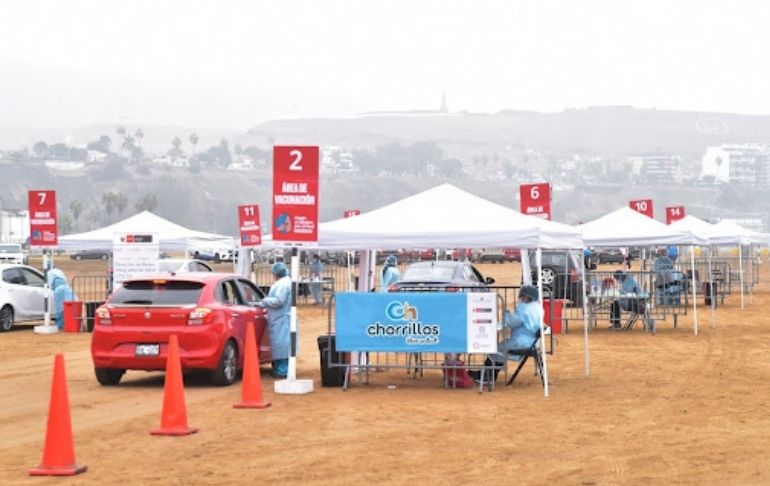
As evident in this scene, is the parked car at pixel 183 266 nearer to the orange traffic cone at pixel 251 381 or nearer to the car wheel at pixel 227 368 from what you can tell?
the car wheel at pixel 227 368

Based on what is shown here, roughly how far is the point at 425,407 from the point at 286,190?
369cm

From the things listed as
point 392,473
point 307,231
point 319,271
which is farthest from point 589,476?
point 319,271

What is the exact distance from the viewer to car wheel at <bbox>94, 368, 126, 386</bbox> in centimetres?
1856

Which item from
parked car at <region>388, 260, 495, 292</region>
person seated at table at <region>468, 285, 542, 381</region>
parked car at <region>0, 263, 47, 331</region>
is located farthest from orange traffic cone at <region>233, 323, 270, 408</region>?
parked car at <region>0, 263, 47, 331</region>

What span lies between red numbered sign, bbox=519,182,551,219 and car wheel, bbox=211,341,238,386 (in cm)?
1133

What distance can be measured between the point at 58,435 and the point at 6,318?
67.6ft

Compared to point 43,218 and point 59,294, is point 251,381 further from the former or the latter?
point 59,294

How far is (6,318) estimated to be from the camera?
1223 inches

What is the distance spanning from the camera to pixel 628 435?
13.6 m

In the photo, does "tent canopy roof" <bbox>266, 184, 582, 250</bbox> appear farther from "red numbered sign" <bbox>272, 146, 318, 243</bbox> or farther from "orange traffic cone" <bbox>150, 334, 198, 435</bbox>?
"orange traffic cone" <bbox>150, 334, 198, 435</bbox>

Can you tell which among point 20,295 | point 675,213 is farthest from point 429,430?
point 675,213

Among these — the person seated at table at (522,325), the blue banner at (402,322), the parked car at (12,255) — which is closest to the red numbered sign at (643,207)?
the person seated at table at (522,325)

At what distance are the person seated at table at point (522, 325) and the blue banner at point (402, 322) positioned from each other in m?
0.68

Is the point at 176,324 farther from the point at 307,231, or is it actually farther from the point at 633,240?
the point at 633,240
